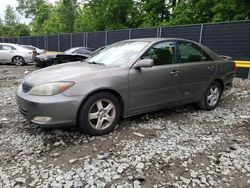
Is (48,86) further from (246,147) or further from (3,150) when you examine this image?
(246,147)

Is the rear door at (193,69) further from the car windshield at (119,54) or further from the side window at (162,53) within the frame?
the car windshield at (119,54)

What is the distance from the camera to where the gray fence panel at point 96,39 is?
16.7 m

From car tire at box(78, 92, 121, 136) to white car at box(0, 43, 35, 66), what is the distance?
12522 millimetres

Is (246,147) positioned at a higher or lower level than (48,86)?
lower

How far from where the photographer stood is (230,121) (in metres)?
4.82

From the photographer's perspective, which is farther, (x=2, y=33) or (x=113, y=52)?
→ (x=2, y=33)

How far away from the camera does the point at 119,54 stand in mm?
4562

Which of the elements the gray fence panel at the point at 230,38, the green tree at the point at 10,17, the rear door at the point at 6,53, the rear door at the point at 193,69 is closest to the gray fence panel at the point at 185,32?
the gray fence panel at the point at 230,38

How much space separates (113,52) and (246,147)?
2686 mm

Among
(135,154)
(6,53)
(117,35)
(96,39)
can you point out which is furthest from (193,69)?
(96,39)

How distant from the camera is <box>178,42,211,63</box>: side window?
16.1ft

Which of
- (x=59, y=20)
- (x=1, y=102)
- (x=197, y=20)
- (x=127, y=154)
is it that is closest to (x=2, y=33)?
(x=59, y=20)

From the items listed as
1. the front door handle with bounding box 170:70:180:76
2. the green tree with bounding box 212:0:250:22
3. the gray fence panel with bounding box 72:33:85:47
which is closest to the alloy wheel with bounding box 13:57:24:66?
the gray fence panel with bounding box 72:33:85:47

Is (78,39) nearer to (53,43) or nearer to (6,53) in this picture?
(53,43)
